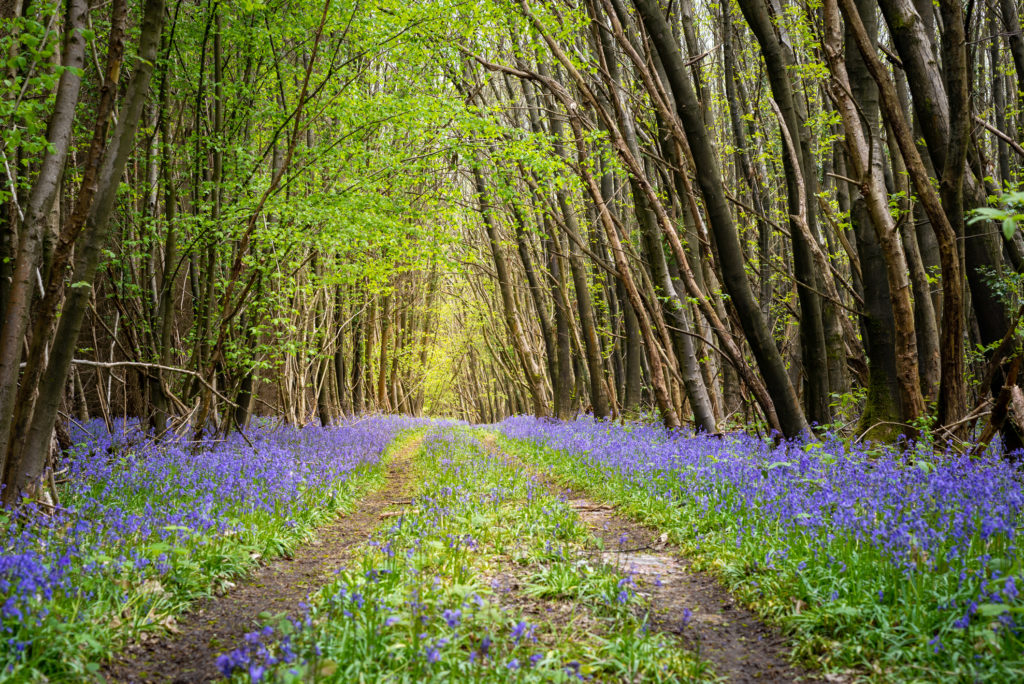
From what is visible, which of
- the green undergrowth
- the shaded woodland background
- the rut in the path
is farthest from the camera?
the shaded woodland background

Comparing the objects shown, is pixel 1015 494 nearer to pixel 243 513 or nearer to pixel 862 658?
pixel 862 658

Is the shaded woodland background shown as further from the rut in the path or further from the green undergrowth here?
the green undergrowth

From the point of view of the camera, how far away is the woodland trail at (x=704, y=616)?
3.30 metres

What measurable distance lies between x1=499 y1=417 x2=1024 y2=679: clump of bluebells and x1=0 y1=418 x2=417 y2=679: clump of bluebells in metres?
3.75

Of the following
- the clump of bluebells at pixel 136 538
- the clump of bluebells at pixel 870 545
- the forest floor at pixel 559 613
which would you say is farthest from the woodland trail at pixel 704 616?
the clump of bluebells at pixel 136 538

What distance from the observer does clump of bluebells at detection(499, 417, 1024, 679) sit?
301 cm

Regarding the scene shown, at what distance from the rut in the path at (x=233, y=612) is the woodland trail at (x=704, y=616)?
94.1 inches

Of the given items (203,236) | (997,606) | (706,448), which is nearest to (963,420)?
(706,448)

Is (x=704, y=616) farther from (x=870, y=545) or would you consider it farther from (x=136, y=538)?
(x=136, y=538)

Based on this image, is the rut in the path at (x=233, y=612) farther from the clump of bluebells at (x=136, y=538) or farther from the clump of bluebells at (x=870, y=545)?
the clump of bluebells at (x=870, y=545)

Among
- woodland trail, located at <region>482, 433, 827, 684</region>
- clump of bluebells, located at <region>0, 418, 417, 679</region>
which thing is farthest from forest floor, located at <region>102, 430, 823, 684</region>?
clump of bluebells, located at <region>0, 418, 417, 679</region>

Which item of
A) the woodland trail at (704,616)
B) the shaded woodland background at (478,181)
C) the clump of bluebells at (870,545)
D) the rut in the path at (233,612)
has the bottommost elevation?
the woodland trail at (704,616)

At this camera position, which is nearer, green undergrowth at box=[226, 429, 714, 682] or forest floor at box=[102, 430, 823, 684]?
green undergrowth at box=[226, 429, 714, 682]

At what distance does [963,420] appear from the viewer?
6.52 m
